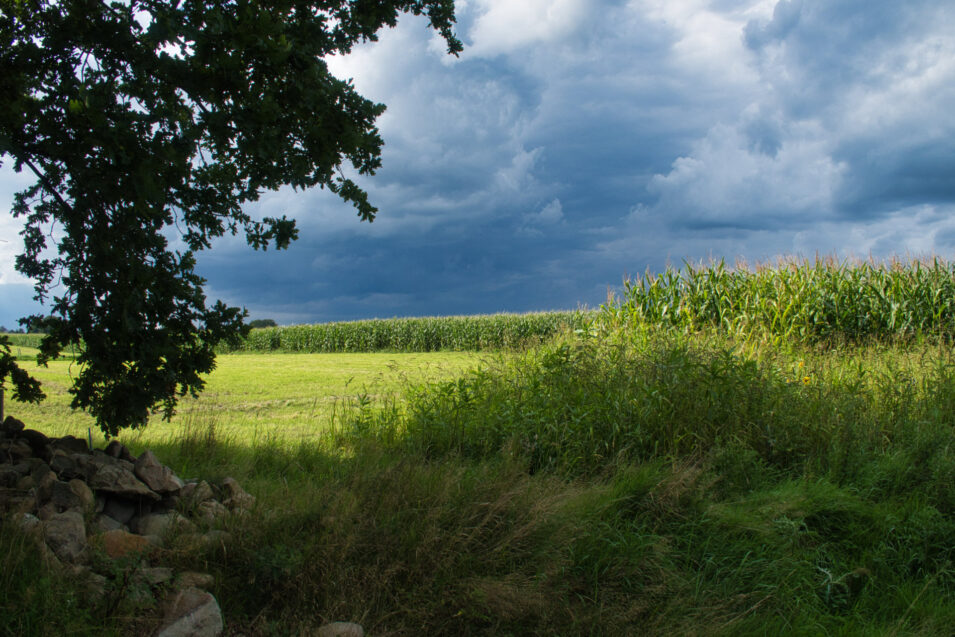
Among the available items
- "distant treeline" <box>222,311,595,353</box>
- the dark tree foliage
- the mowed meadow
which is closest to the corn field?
the mowed meadow

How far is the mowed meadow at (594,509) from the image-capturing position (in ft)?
10.2

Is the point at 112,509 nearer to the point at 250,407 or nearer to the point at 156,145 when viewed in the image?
the point at 156,145

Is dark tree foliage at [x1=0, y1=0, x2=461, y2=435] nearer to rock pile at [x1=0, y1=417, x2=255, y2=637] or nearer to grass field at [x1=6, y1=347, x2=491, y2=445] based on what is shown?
rock pile at [x1=0, y1=417, x2=255, y2=637]

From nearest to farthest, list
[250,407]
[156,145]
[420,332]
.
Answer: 1. [156,145]
2. [250,407]
3. [420,332]

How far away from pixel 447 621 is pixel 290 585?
82 cm

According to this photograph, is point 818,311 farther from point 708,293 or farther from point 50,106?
point 50,106

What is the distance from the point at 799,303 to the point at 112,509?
40.5 ft

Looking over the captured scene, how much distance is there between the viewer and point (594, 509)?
3938 mm

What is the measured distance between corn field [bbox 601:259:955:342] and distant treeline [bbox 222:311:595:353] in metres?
14.5

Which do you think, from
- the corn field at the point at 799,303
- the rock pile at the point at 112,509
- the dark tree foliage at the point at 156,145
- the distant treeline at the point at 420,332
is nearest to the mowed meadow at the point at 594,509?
the rock pile at the point at 112,509

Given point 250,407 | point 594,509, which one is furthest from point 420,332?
point 594,509

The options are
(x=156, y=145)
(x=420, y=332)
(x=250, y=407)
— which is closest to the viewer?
(x=156, y=145)

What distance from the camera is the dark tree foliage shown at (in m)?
3.49

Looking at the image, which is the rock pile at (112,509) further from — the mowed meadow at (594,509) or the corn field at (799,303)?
the corn field at (799,303)
